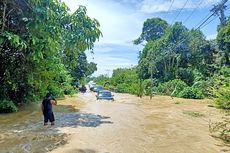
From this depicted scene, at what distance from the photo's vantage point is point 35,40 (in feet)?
50.2

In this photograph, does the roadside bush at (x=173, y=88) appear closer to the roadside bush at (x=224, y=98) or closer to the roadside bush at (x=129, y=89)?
the roadside bush at (x=129, y=89)

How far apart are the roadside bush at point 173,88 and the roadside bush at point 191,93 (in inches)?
89.8

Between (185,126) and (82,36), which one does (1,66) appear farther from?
(185,126)

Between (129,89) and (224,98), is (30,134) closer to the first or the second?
(224,98)

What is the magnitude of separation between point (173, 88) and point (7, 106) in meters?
30.0

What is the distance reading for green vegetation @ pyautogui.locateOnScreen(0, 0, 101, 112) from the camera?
15.6 meters

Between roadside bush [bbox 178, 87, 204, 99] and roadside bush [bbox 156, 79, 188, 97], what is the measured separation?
7.48 feet

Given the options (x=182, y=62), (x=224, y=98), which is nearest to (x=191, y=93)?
(x=182, y=62)

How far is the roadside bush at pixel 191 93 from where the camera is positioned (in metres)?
41.8

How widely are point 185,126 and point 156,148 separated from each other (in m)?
6.35

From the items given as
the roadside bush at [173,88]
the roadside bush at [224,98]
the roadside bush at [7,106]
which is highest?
the roadside bush at [173,88]

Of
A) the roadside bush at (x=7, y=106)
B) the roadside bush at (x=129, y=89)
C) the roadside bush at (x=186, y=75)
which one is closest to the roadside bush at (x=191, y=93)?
the roadside bush at (x=186, y=75)

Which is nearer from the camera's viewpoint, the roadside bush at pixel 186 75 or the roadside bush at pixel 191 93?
the roadside bush at pixel 191 93

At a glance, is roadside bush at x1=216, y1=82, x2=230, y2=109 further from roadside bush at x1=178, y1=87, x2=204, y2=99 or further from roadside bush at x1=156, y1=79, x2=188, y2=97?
roadside bush at x1=156, y1=79, x2=188, y2=97
